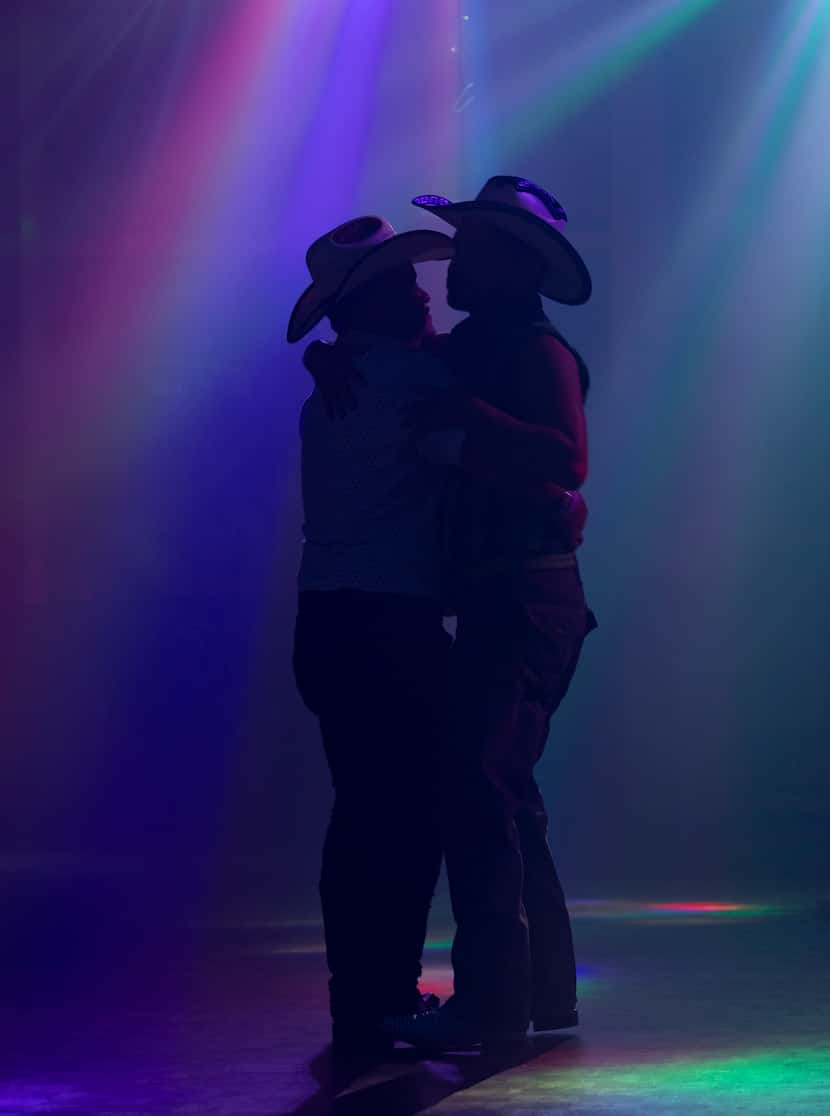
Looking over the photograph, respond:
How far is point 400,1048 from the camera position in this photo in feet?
9.07

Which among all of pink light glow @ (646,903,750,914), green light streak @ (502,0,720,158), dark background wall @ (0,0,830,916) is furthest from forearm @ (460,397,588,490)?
green light streak @ (502,0,720,158)

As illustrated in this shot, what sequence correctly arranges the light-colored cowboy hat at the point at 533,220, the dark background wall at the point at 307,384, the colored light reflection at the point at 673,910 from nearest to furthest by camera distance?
the light-colored cowboy hat at the point at 533,220 < the colored light reflection at the point at 673,910 < the dark background wall at the point at 307,384

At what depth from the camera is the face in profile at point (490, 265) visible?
2746 millimetres

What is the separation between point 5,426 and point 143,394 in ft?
1.58

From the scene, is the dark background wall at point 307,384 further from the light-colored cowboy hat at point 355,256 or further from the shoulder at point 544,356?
the shoulder at point 544,356

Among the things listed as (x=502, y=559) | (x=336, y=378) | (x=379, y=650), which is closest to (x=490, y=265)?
(x=336, y=378)

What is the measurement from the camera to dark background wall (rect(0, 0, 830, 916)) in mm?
5902

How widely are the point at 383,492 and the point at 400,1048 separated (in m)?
0.79

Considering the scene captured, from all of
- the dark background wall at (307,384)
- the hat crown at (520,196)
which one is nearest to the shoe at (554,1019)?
the hat crown at (520,196)

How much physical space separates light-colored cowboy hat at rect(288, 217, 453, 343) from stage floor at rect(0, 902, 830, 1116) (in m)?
1.09

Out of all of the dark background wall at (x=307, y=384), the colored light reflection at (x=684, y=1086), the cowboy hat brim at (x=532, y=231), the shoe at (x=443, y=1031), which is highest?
the dark background wall at (x=307, y=384)

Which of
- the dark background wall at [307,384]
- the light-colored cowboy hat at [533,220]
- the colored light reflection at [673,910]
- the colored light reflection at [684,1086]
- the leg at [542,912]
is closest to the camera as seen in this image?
the colored light reflection at [684,1086]

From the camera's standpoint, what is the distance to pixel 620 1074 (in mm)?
2623

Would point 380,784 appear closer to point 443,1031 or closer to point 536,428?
point 443,1031
